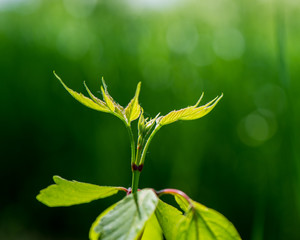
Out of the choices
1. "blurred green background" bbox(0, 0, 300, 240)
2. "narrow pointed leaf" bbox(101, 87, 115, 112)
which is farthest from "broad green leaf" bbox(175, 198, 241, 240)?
"blurred green background" bbox(0, 0, 300, 240)

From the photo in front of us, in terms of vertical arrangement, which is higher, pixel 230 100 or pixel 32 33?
pixel 32 33

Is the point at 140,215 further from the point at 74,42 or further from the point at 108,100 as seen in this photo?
the point at 74,42

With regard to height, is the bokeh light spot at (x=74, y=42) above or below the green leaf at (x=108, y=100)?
above

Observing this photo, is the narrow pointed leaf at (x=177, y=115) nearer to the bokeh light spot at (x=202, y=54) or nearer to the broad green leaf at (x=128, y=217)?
the broad green leaf at (x=128, y=217)

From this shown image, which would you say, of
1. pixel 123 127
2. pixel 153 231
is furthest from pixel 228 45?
pixel 153 231

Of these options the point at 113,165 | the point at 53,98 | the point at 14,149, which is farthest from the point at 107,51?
the point at 14,149

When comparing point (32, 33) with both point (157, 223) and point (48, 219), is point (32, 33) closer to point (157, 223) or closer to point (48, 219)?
point (48, 219)

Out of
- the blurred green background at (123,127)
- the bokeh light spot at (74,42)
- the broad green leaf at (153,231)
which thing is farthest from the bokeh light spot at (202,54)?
the broad green leaf at (153,231)
